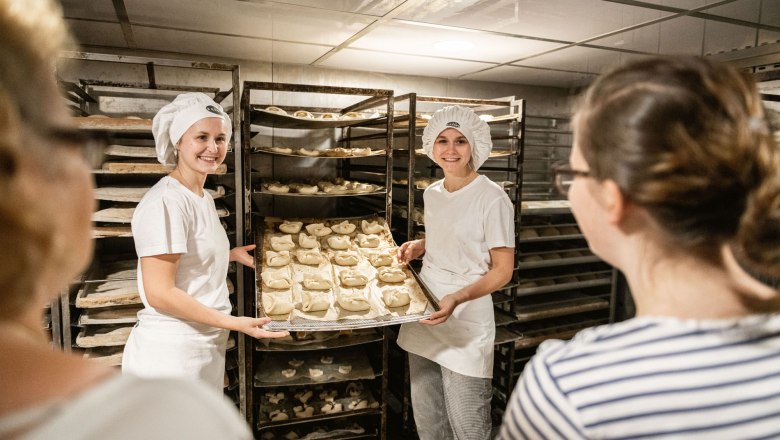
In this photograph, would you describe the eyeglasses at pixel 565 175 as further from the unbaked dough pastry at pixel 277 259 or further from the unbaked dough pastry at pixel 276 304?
the unbaked dough pastry at pixel 277 259

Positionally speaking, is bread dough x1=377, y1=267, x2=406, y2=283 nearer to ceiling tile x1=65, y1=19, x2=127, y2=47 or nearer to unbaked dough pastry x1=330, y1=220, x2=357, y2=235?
unbaked dough pastry x1=330, y1=220, x2=357, y2=235

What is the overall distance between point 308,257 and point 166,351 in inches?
38.0

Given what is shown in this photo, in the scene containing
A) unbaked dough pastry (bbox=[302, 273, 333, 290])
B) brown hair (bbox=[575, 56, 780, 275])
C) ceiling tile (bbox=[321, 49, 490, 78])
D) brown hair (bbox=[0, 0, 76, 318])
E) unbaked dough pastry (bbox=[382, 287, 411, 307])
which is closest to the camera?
brown hair (bbox=[0, 0, 76, 318])

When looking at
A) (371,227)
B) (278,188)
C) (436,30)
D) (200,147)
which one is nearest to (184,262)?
(200,147)

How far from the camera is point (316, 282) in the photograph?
2514mm

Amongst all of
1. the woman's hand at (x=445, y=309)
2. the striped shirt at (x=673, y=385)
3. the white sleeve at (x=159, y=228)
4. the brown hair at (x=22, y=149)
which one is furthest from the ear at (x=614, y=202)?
the white sleeve at (x=159, y=228)

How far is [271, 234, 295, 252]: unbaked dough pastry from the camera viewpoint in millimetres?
2746

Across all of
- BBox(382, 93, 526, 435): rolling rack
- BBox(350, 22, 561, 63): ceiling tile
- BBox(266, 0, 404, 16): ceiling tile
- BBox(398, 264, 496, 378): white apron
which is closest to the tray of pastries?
BBox(398, 264, 496, 378): white apron

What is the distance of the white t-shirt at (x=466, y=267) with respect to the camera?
2.31m

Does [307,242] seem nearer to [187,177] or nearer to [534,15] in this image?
[187,177]

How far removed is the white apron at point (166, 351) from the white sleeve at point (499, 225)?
4.54ft

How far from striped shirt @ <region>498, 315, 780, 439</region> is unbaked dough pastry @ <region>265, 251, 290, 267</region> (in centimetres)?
208

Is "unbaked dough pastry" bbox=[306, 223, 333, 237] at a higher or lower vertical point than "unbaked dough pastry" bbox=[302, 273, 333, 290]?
higher

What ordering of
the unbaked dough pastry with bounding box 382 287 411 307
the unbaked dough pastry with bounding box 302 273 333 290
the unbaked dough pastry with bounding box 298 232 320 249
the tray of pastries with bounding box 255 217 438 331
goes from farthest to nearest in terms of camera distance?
the unbaked dough pastry with bounding box 298 232 320 249, the unbaked dough pastry with bounding box 302 273 333 290, the unbaked dough pastry with bounding box 382 287 411 307, the tray of pastries with bounding box 255 217 438 331
